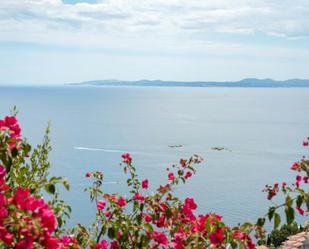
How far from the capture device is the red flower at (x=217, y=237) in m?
2.93

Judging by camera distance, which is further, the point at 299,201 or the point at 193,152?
the point at 193,152

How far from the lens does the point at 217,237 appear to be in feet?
9.60

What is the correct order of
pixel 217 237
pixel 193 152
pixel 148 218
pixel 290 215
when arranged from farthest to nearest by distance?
pixel 193 152
pixel 148 218
pixel 217 237
pixel 290 215

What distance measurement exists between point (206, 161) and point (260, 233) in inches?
1769

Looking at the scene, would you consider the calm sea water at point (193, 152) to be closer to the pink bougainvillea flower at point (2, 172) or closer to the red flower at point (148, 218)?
the red flower at point (148, 218)

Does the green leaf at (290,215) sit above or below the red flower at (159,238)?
above

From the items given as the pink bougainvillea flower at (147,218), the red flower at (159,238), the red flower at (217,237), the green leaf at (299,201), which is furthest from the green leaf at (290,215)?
the pink bougainvillea flower at (147,218)

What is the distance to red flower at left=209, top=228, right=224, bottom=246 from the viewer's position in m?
2.93

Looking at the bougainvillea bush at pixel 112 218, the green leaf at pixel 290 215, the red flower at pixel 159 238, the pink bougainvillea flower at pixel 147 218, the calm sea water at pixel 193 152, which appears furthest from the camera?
the calm sea water at pixel 193 152

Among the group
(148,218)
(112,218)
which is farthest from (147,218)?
(112,218)

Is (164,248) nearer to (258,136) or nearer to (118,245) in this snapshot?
(118,245)

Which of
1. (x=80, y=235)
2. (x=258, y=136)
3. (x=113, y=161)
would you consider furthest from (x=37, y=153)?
(x=258, y=136)

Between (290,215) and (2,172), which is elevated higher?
(2,172)

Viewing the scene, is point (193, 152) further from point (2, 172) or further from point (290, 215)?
point (2, 172)
